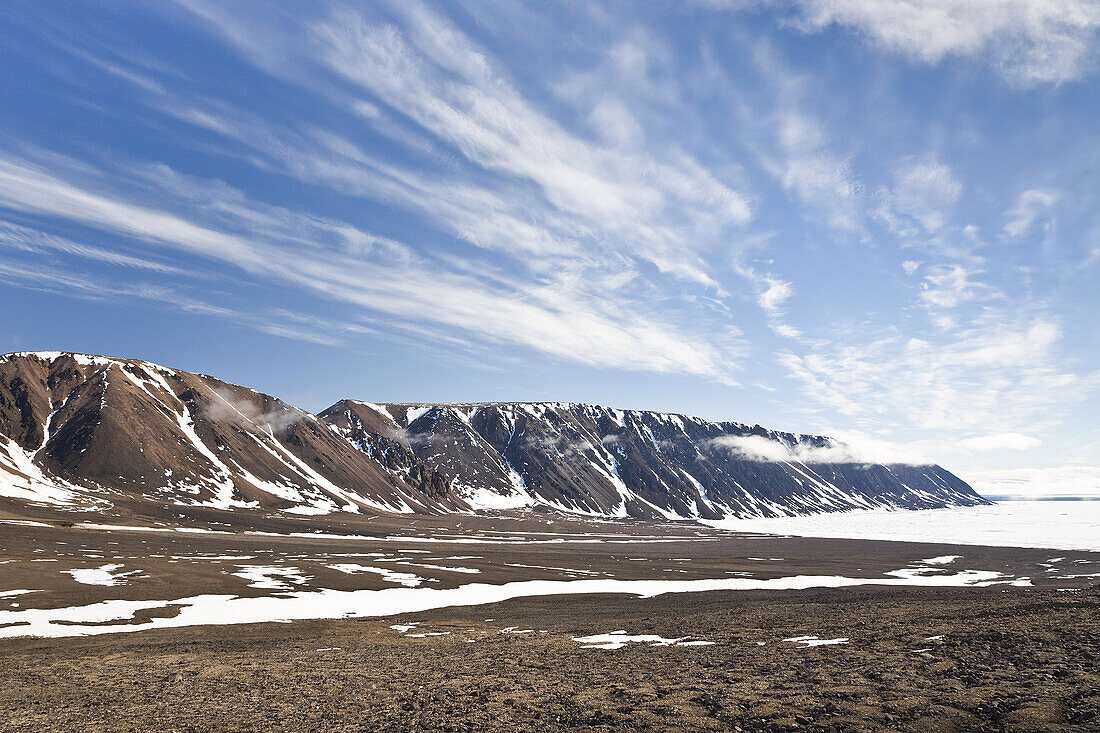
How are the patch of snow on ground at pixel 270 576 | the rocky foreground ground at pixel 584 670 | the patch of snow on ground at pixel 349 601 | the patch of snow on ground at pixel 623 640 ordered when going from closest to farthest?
1. the rocky foreground ground at pixel 584 670
2. the patch of snow on ground at pixel 623 640
3. the patch of snow on ground at pixel 349 601
4. the patch of snow on ground at pixel 270 576

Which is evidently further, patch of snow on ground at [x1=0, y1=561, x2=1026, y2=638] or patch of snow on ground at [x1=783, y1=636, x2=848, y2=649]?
patch of snow on ground at [x1=0, y1=561, x2=1026, y2=638]

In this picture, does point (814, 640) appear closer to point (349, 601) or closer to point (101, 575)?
point (349, 601)

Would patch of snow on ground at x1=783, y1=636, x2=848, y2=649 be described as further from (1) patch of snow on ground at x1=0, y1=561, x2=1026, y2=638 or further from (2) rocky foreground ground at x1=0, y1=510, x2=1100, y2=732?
(1) patch of snow on ground at x1=0, y1=561, x2=1026, y2=638

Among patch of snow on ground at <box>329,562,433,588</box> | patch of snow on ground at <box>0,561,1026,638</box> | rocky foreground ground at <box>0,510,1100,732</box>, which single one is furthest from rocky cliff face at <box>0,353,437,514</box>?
rocky foreground ground at <box>0,510,1100,732</box>

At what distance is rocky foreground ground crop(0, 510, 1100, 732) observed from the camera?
1398cm

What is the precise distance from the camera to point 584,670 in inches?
Answer: 766

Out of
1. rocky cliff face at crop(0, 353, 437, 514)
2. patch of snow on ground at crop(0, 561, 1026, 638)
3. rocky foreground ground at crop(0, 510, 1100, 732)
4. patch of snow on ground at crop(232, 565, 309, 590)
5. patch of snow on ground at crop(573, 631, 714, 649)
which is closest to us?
rocky foreground ground at crop(0, 510, 1100, 732)

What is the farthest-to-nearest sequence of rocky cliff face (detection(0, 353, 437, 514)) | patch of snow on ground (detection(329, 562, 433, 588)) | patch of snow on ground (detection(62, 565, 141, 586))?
rocky cliff face (detection(0, 353, 437, 514))
patch of snow on ground (detection(329, 562, 433, 588))
patch of snow on ground (detection(62, 565, 141, 586))

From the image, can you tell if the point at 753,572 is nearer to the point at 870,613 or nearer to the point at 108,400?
the point at 870,613

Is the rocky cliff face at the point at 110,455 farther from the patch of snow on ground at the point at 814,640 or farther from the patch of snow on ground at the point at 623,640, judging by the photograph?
the patch of snow on ground at the point at 814,640

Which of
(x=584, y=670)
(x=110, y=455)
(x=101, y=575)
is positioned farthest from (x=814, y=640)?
(x=110, y=455)

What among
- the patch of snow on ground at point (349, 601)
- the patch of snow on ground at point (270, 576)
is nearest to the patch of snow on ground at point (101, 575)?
the patch of snow on ground at point (270, 576)

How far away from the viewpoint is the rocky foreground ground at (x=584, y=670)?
14.0 metres

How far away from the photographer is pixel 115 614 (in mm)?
35000
